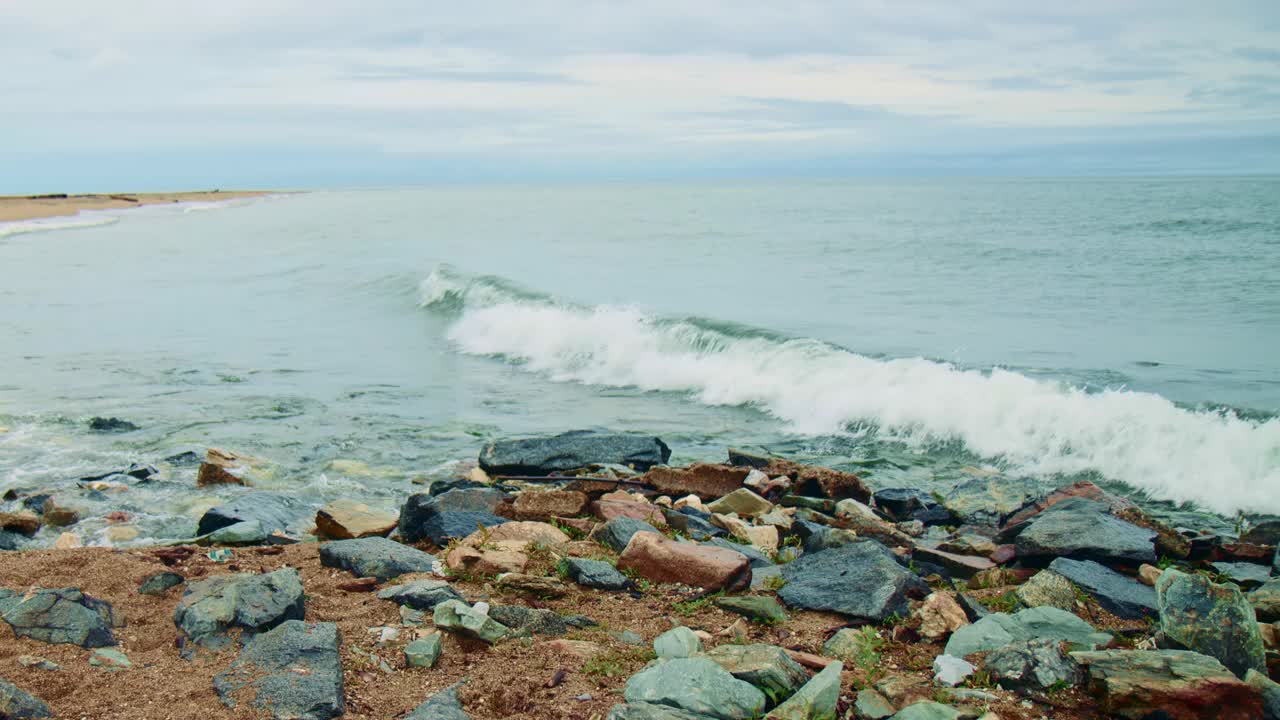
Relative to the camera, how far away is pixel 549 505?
7.61 meters

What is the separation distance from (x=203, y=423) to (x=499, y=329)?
900 cm

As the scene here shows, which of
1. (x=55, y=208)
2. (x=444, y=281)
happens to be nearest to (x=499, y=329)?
(x=444, y=281)

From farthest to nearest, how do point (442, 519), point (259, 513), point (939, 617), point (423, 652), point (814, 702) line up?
point (259, 513)
point (442, 519)
point (939, 617)
point (423, 652)
point (814, 702)

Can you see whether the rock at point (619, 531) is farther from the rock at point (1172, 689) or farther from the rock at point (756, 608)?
the rock at point (1172, 689)

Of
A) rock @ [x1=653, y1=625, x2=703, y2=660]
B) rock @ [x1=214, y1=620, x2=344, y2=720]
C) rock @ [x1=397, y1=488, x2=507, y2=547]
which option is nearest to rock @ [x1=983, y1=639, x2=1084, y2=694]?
rock @ [x1=653, y1=625, x2=703, y2=660]

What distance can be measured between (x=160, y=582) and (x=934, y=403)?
935cm

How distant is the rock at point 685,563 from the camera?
18.8 ft

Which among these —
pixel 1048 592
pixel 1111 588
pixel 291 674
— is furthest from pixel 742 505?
pixel 291 674

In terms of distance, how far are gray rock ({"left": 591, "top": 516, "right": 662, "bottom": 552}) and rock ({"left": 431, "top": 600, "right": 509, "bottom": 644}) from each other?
1593mm

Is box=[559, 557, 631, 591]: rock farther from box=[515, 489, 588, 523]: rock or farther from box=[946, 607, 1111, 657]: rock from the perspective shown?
box=[946, 607, 1111, 657]: rock

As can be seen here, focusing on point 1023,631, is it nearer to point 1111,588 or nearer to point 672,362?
point 1111,588

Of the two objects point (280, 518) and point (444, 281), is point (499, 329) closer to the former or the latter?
point (444, 281)

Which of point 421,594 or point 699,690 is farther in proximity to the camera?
point 421,594

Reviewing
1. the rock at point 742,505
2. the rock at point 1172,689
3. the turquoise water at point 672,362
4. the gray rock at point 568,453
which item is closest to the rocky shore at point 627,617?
the rock at point 1172,689
